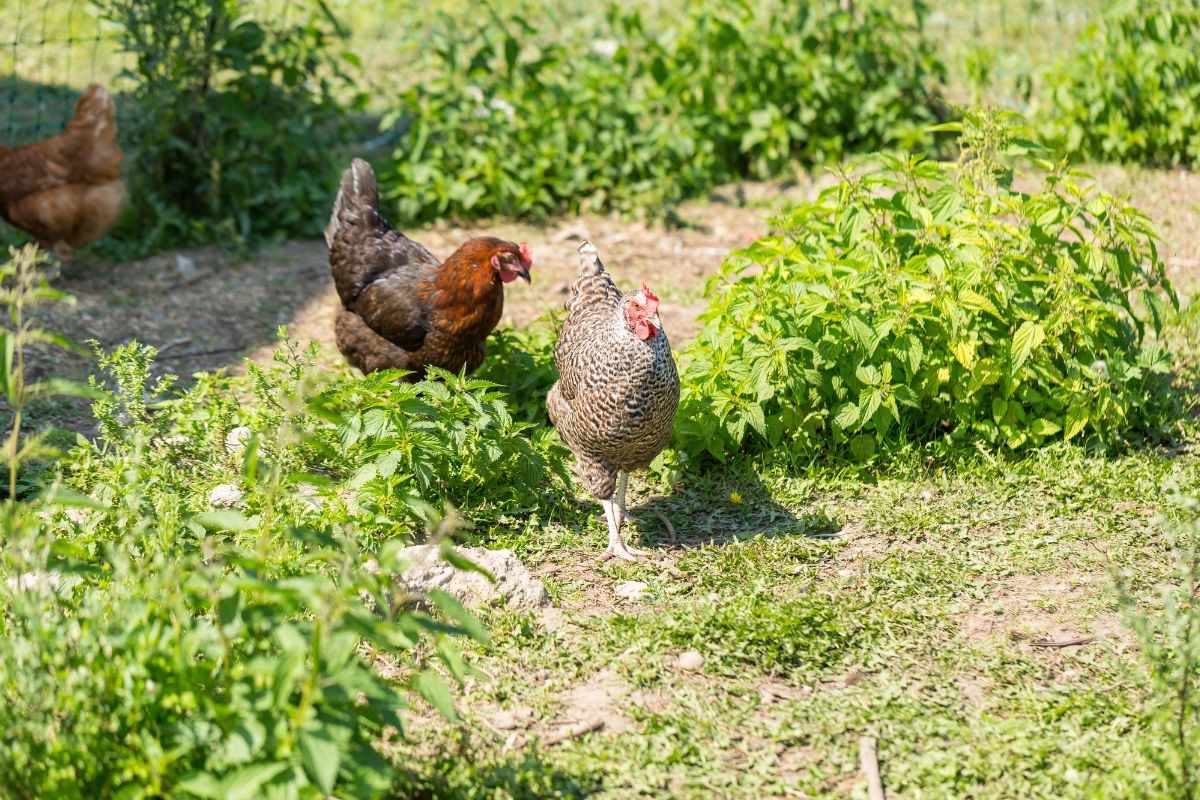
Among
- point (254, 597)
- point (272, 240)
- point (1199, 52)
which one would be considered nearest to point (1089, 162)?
point (1199, 52)

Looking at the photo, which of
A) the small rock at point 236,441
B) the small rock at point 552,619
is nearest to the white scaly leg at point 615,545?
the small rock at point 552,619

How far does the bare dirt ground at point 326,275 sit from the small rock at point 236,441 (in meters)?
1.20

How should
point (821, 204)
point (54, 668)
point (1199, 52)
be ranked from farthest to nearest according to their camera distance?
1. point (1199, 52)
2. point (821, 204)
3. point (54, 668)

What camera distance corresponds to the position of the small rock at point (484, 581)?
392 cm

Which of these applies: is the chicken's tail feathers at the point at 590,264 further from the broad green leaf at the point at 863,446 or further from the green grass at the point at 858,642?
the broad green leaf at the point at 863,446

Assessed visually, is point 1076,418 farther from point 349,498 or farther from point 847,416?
point 349,498

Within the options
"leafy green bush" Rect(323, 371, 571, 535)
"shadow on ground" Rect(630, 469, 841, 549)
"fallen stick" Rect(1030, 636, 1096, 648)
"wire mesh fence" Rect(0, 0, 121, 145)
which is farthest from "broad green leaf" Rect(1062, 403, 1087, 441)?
"wire mesh fence" Rect(0, 0, 121, 145)

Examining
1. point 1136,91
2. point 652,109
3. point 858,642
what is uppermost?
point 1136,91

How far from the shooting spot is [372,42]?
10.7 metres

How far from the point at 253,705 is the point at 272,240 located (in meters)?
5.51

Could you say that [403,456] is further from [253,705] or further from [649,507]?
[253,705]

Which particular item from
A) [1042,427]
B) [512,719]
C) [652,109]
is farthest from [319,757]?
[652,109]

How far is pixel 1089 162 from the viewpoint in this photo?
25.8 feet

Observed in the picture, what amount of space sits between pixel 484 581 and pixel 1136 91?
19.7 feet
